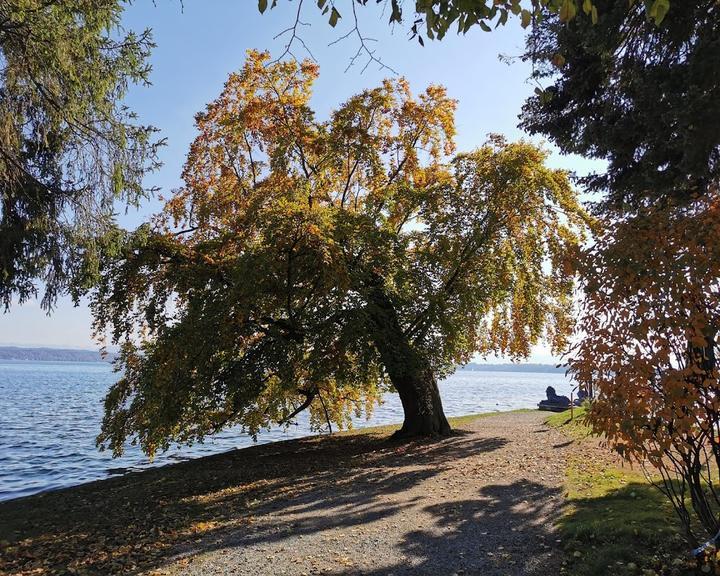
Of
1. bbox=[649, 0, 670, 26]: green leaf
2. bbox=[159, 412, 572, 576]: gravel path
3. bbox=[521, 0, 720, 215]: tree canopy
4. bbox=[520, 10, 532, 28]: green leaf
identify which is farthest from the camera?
bbox=[521, 0, 720, 215]: tree canopy

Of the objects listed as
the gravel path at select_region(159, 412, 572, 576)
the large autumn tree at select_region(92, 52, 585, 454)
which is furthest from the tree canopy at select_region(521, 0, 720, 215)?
the gravel path at select_region(159, 412, 572, 576)

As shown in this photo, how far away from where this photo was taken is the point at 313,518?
805 cm

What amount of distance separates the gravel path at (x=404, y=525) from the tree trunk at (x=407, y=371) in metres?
2.69

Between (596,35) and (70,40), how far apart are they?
8.64 metres

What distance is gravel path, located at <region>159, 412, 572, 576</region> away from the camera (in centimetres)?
Result: 611

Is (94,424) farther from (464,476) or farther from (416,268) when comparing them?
(464,476)

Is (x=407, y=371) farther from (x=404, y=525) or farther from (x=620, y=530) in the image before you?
(x=620, y=530)

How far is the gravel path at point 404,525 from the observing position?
6.11 m

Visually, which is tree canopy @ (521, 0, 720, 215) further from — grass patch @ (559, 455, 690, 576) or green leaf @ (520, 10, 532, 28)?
green leaf @ (520, 10, 532, 28)

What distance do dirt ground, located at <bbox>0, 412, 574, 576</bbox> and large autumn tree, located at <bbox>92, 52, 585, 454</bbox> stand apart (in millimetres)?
2237

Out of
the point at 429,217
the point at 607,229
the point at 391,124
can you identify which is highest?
A: the point at 391,124

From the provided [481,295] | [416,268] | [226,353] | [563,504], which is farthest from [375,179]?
[563,504]

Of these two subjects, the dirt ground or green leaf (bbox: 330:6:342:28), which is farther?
the dirt ground

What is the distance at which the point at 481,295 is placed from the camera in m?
14.2
